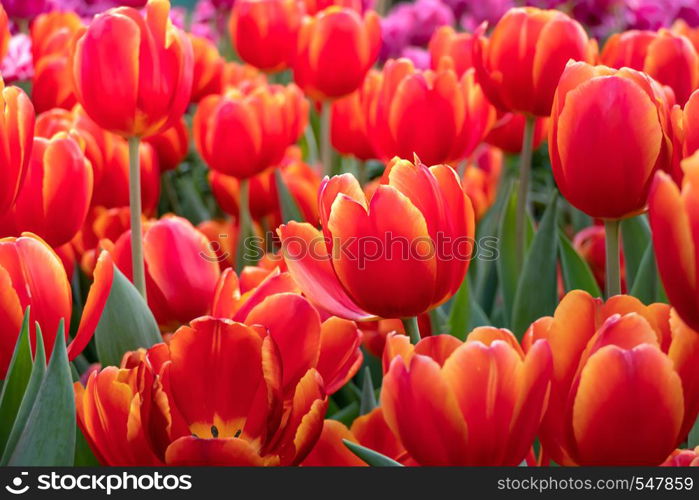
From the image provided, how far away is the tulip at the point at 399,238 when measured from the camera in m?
0.53

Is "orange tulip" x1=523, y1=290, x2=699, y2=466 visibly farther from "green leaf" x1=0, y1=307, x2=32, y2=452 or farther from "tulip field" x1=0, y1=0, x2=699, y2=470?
"green leaf" x1=0, y1=307, x2=32, y2=452

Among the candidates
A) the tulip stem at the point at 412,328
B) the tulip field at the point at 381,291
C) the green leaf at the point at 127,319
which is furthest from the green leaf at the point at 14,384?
the tulip stem at the point at 412,328

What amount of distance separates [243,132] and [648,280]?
17.5 inches

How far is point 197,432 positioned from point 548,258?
0.42m

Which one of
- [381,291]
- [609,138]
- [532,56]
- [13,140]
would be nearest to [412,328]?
[381,291]

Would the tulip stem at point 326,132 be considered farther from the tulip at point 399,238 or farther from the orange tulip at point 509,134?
the tulip at point 399,238

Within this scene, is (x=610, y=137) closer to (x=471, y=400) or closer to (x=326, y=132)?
(x=471, y=400)

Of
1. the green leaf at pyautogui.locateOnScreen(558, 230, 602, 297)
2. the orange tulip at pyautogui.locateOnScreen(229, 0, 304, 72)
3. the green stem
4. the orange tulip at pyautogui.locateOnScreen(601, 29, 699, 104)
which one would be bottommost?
the green stem

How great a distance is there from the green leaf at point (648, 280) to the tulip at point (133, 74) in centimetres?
41

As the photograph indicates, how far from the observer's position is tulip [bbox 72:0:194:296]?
74 centimetres

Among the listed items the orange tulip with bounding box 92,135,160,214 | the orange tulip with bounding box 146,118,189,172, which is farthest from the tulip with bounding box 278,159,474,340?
the orange tulip with bounding box 146,118,189,172

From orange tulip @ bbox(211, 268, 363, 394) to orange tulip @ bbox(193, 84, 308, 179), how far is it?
420mm

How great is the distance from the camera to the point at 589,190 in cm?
58

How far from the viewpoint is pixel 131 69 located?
741 millimetres
